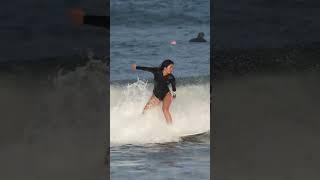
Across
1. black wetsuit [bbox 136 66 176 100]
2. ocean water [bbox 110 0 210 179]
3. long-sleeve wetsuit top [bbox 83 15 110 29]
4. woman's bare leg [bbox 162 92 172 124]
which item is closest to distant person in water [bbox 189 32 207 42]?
ocean water [bbox 110 0 210 179]

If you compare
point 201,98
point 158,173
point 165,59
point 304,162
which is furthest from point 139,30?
point 304,162

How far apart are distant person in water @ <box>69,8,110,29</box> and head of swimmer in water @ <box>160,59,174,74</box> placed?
0.68 metres

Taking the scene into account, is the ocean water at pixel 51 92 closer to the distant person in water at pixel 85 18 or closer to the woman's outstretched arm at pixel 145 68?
the distant person in water at pixel 85 18

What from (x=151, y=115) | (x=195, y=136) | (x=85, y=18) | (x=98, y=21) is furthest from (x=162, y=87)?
(x=85, y=18)

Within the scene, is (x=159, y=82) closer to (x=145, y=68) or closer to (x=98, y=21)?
(x=145, y=68)

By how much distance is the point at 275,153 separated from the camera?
7.65 m

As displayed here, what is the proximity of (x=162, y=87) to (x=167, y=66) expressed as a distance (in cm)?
21

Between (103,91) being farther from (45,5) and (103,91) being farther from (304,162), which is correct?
(304,162)

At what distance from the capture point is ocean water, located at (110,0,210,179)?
298 inches

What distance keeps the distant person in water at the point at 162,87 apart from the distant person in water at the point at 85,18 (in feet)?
1.70

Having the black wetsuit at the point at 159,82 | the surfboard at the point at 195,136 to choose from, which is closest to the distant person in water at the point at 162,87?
the black wetsuit at the point at 159,82

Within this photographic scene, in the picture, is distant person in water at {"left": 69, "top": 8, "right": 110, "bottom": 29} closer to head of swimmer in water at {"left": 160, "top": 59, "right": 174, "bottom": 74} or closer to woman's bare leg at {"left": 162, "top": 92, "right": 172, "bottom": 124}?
head of swimmer in water at {"left": 160, "top": 59, "right": 174, "bottom": 74}

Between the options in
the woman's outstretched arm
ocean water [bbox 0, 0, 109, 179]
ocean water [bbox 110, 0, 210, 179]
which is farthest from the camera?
the woman's outstretched arm

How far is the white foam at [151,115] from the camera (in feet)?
25.0
